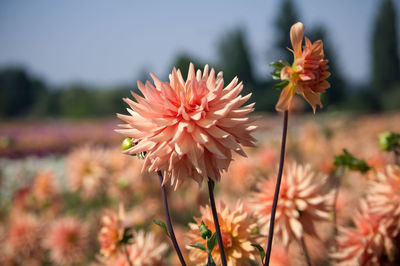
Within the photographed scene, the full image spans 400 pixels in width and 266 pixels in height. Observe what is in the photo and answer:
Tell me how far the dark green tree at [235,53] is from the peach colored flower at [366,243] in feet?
74.3

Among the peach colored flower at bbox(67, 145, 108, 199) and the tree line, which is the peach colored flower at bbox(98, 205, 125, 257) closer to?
the peach colored flower at bbox(67, 145, 108, 199)

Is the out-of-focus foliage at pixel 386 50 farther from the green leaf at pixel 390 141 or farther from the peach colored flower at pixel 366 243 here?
the peach colored flower at pixel 366 243

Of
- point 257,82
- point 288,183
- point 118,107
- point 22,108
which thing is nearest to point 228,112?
point 288,183

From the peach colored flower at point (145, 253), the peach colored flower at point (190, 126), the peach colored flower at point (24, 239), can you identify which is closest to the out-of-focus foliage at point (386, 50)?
the peach colored flower at point (24, 239)

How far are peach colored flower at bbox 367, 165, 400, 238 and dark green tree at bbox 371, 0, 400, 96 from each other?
2347cm

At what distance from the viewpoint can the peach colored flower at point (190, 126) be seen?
21.8 inches

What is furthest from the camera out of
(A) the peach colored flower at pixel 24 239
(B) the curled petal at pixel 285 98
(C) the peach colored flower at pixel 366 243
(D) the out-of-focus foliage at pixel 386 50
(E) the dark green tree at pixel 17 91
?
(D) the out-of-focus foliage at pixel 386 50

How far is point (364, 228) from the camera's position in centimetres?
100

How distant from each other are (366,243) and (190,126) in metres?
0.79

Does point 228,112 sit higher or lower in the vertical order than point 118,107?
higher

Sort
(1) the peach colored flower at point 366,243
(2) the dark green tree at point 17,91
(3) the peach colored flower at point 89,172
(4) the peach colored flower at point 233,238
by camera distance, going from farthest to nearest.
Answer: (2) the dark green tree at point 17,91 → (3) the peach colored flower at point 89,172 → (1) the peach colored flower at point 366,243 → (4) the peach colored flower at point 233,238

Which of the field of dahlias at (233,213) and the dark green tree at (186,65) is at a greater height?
the dark green tree at (186,65)

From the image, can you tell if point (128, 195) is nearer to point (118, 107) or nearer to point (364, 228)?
point (364, 228)

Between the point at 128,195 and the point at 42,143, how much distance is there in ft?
26.7
